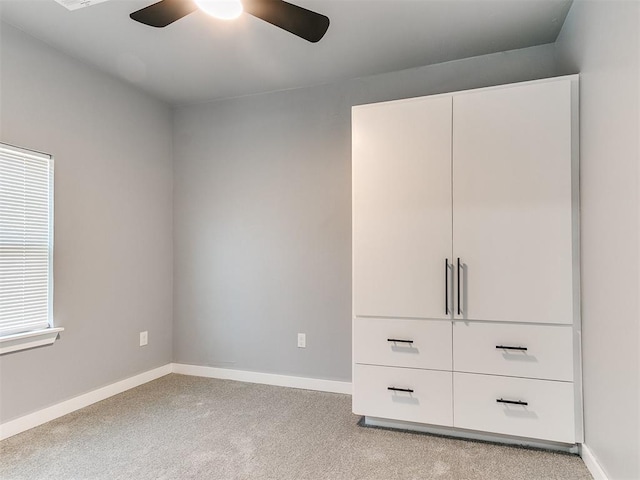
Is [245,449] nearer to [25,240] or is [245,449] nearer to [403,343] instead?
[403,343]

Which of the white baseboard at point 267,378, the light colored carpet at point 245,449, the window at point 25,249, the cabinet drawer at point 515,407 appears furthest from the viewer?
the white baseboard at point 267,378

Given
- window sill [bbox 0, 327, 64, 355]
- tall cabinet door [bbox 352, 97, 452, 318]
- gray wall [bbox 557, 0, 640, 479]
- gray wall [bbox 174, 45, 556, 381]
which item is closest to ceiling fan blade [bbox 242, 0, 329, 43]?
tall cabinet door [bbox 352, 97, 452, 318]

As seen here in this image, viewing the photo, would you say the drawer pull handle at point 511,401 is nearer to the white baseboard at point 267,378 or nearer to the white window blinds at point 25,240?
the white baseboard at point 267,378

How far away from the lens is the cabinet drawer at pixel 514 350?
2.11m

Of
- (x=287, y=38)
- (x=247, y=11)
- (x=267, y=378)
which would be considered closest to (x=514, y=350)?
(x=267, y=378)

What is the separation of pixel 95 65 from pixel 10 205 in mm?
1195

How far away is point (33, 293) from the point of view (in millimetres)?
2529

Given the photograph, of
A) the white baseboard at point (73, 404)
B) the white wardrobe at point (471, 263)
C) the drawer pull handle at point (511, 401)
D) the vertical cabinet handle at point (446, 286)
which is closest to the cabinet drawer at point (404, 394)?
the white wardrobe at point (471, 263)

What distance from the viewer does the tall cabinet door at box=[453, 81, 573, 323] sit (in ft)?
6.94

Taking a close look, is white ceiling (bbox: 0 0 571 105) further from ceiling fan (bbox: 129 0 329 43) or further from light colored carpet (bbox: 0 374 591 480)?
light colored carpet (bbox: 0 374 591 480)

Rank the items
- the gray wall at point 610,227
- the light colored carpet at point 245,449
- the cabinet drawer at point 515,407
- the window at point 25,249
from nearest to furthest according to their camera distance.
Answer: the gray wall at point 610,227
the light colored carpet at point 245,449
the cabinet drawer at point 515,407
the window at point 25,249

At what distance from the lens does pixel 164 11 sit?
1.79m

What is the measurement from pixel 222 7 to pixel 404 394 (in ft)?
7.20

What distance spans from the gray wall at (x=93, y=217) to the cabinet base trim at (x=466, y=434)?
197cm
